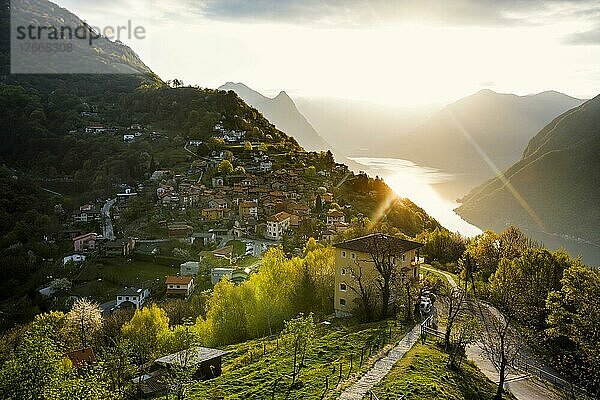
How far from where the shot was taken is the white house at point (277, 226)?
54125 millimetres

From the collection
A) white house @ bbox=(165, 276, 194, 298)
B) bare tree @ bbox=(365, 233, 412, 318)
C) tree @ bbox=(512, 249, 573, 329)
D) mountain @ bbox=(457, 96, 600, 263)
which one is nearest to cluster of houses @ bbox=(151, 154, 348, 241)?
white house @ bbox=(165, 276, 194, 298)

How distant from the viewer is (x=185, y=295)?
40781mm

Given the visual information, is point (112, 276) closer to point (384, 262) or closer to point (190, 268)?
point (190, 268)

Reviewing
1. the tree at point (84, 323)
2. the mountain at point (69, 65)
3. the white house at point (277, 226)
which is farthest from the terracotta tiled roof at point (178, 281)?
the mountain at point (69, 65)

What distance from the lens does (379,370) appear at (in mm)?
16516

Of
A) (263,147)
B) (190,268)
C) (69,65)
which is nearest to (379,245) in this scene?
(190,268)

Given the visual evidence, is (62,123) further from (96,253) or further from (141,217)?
(96,253)

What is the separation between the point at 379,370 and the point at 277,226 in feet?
125

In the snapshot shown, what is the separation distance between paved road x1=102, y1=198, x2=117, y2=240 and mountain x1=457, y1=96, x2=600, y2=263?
2743 inches

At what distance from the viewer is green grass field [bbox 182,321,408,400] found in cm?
1606

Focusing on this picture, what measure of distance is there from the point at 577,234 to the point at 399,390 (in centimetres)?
8616

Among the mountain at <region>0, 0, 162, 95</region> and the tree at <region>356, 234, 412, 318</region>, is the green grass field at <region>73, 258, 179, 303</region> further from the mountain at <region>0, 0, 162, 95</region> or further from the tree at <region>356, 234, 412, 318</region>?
the mountain at <region>0, 0, 162, 95</region>

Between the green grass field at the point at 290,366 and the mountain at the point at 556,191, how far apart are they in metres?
69.5

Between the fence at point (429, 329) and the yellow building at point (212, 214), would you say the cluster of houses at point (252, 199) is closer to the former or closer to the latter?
the yellow building at point (212, 214)
